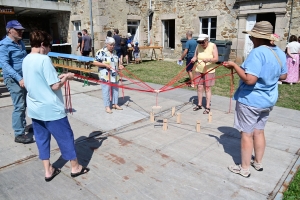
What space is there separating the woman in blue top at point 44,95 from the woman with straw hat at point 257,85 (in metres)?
1.97

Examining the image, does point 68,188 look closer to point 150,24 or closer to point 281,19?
point 281,19

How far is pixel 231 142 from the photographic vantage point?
13.7ft

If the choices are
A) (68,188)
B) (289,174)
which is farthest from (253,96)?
(68,188)

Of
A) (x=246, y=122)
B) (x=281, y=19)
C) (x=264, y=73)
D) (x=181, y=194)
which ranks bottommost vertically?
(x=181, y=194)

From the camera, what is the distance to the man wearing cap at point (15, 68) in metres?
3.73

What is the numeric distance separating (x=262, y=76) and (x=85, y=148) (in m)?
2.71

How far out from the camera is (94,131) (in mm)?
4633

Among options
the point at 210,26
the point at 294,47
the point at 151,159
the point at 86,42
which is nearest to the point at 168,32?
the point at 210,26

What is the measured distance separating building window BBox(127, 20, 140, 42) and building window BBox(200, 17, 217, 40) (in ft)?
12.7

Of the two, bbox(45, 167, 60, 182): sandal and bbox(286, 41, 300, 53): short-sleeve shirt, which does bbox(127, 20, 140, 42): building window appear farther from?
bbox(45, 167, 60, 182): sandal

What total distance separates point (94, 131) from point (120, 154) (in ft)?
3.48

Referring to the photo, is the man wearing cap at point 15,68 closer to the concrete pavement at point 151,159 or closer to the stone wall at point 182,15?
the concrete pavement at point 151,159

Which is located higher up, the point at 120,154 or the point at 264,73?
the point at 264,73

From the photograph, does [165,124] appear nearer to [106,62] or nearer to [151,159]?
[151,159]
